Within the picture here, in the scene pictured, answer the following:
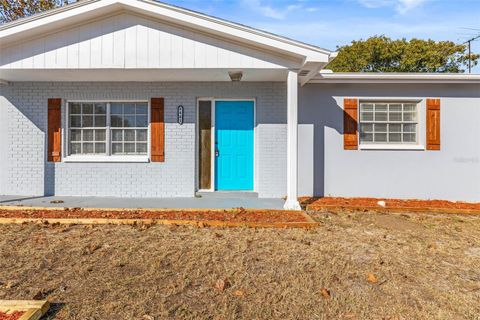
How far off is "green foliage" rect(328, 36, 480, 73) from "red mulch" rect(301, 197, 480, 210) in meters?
17.9

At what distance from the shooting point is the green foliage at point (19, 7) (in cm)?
1538

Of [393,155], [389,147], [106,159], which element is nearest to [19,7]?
[106,159]

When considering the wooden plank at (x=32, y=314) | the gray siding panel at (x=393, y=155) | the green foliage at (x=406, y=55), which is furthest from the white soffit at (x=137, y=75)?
the green foliage at (x=406, y=55)

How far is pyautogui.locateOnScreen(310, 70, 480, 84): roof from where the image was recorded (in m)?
7.32

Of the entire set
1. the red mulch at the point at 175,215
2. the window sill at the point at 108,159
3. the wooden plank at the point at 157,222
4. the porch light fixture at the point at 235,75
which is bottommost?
the wooden plank at the point at 157,222

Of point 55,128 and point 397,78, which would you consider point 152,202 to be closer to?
point 55,128

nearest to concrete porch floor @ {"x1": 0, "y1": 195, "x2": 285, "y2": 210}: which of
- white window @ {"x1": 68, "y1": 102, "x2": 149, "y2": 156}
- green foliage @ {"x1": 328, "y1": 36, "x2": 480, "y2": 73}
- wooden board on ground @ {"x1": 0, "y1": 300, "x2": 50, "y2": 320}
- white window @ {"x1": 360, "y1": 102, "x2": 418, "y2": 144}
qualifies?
white window @ {"x1": 68, "y1": 102, "x2": 149, "y2": 156}

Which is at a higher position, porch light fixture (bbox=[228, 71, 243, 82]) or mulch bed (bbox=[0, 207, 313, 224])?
porch light fixture (bbox=[228, 71, 243, 82])

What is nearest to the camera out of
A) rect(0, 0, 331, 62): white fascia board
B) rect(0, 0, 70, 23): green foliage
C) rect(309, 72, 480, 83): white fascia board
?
rect(0, 0, 331, 62): white fascia board

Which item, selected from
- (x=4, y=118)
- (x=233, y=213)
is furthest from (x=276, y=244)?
(x=4, y=118)

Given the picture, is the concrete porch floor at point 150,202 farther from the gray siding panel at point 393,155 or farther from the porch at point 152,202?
the gray siding panel at point 393,155

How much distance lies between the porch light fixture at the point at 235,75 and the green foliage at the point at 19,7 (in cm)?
1475

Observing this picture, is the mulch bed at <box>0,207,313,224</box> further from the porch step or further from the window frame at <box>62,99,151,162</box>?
the window frame at <box>62,99,151,162</box>

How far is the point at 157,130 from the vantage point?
7578 mm
